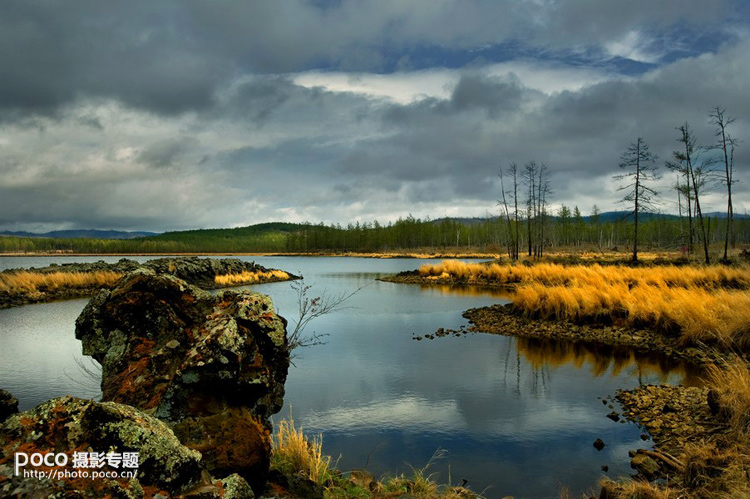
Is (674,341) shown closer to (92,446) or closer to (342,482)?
(342,482)

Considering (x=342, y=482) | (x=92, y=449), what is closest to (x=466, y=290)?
(x=342, y=482)

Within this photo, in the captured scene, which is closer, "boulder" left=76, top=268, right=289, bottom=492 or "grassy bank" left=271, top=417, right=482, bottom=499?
"boulder" left=76, top=268, right=289, bottom=492

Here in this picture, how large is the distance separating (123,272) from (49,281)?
5748 millimetres

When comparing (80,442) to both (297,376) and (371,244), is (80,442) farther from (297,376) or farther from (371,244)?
(371,244)

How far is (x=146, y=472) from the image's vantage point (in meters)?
2.48

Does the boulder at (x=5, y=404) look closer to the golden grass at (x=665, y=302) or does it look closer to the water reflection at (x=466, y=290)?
the golden grass at (x=665, y=302)

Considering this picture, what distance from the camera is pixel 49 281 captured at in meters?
32.0

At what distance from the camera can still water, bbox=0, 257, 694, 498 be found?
7137 millimetres

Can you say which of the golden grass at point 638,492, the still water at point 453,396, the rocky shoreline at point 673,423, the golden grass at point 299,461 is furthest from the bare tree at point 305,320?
the rocky shoreline at point 673,423

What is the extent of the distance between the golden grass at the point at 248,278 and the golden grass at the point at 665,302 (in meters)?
28.5

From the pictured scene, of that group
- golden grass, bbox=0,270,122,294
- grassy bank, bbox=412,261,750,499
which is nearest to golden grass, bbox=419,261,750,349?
grassy bank, bbox=412,261,750,499

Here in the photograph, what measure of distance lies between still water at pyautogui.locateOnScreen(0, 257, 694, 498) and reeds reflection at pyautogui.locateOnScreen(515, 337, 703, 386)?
0.16 ft

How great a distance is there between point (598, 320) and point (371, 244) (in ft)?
432

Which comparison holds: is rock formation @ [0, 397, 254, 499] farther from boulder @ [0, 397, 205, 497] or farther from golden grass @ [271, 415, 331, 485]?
golden grass @ [271, 415, 331, 485]
